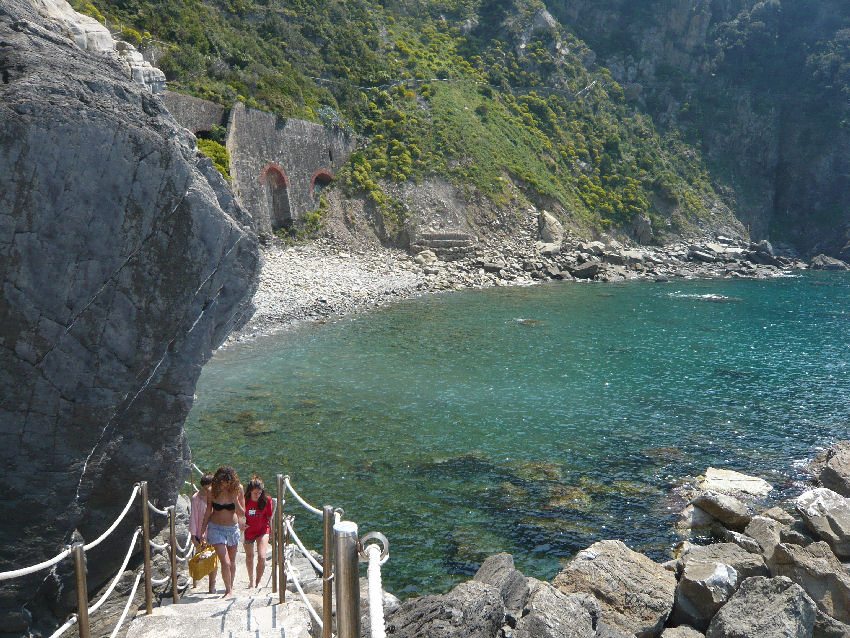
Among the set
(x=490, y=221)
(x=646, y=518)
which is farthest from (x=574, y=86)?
(x=646, y=518)

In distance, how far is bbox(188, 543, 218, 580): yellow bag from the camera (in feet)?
25.7

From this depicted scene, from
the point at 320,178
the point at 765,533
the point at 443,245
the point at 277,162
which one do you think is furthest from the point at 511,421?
the point at 320,178

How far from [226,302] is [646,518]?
35.7 feet

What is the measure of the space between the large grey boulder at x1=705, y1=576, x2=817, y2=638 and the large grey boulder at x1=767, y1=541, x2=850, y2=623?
4.28ft

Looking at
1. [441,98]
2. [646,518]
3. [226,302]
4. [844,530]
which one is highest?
[441,98]

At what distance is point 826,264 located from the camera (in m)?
73.8

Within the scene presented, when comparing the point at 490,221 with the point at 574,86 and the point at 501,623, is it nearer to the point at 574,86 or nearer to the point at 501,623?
the point at 574,86

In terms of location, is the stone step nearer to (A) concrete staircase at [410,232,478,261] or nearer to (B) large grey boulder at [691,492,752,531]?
(A) concrete staircase at [410,232,478,261]

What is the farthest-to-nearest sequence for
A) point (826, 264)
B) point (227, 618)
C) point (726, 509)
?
point (826, 264)
point (726, 509)
point (227, 618)

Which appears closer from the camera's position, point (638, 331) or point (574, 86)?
point (638, 331)

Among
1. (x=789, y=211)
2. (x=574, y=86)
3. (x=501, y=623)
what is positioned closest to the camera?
(x=501, y=623)

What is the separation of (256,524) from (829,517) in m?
10.1

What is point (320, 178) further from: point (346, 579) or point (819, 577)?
point (346, 579)

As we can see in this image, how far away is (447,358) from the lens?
28.5m
